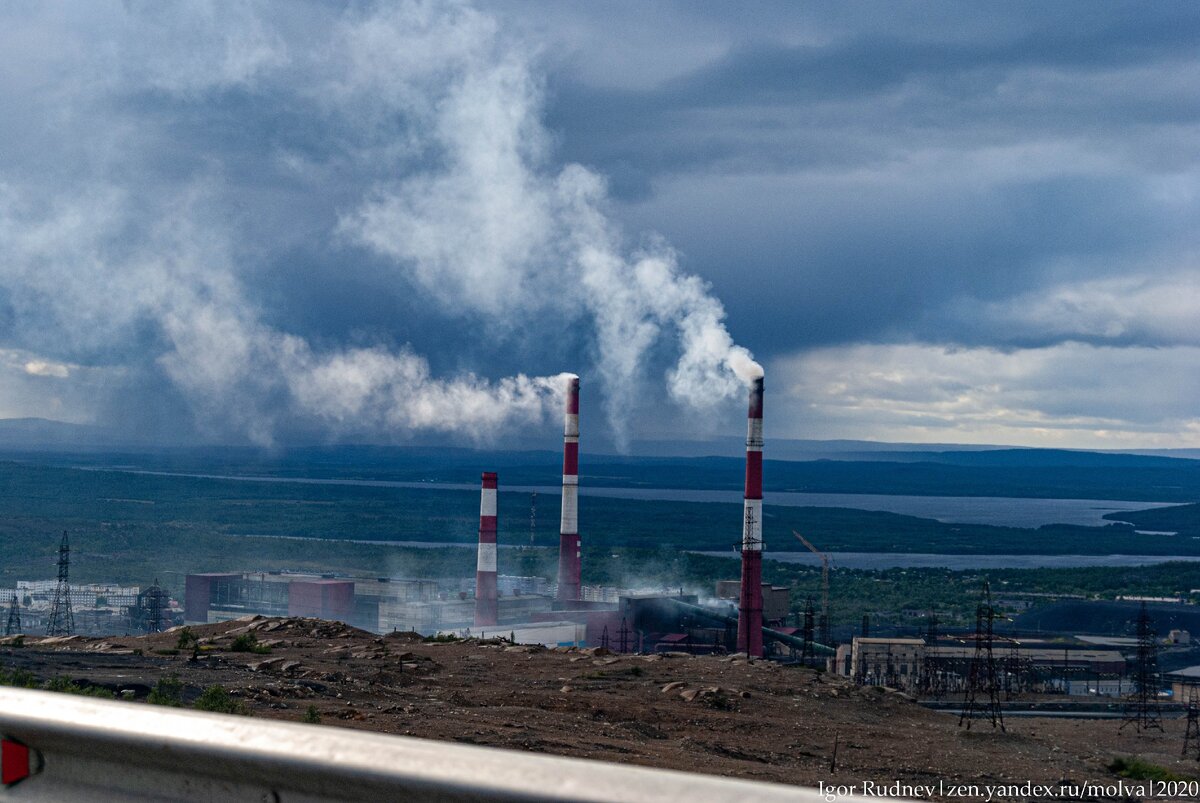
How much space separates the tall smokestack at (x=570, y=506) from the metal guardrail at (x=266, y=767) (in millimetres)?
52537

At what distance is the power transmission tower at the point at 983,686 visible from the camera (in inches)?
1036

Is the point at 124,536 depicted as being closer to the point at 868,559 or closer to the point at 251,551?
the point at 251,551

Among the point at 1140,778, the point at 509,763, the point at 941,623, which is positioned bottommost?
the point at 941,623

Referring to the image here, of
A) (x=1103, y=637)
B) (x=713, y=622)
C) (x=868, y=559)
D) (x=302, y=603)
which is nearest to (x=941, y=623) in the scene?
(x=1103, y=637)

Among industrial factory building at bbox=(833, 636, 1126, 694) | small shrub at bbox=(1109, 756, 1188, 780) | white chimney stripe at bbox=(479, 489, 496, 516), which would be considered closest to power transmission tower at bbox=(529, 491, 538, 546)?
white chimney stripe at bbox=(479, 489, 496, 516)

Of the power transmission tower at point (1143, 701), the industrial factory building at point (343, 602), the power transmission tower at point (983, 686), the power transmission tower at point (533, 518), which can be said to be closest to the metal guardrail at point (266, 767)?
the power transmission tower at point (983, 686)

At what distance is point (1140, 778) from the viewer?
53.0 feet

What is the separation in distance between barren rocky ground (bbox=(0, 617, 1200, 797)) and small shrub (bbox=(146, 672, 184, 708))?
16 centimetres

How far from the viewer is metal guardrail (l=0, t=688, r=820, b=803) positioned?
7.73 feet

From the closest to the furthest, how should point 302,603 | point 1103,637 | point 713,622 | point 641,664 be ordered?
point 641,664 → point 713,622 → point 302,603 → point 1103,637

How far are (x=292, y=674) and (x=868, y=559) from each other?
4786 inches

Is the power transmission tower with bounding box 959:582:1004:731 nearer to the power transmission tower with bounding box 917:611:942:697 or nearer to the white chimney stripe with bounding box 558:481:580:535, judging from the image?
the power transmission tower with bounding box 917:611:942:697

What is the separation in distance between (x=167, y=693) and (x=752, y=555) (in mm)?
35581

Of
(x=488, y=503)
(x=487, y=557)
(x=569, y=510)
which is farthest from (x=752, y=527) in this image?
(x=487, y=557)
